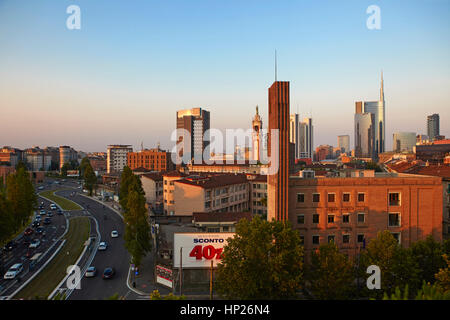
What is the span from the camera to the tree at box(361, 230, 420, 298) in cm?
2853

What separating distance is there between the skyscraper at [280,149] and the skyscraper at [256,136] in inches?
4114

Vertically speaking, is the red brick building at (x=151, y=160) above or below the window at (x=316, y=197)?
above

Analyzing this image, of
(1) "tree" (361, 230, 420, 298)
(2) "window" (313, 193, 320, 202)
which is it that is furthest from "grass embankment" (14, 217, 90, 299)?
(2) "window" (313, 193, 320, 202)

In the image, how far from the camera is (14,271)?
4000 centimetres

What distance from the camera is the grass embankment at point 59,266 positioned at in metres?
35.1

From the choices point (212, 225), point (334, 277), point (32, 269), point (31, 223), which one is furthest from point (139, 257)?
point (31, 223)

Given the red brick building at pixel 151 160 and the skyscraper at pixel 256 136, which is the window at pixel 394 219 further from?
the red brick building at pixel 151 160

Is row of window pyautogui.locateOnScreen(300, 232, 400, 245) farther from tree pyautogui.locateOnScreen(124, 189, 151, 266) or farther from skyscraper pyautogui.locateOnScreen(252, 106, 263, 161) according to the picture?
skyscraper pyautogui.locateOnScreen(252, 106, 263, 161)

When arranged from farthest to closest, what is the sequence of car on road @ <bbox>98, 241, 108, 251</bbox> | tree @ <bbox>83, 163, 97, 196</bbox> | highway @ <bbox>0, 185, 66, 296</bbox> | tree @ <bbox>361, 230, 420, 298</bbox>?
tree @ <bbox>83, 163, 97, 196</bbox>, car on road @ <bbox>98, 241, 108, 251</bbox>, highway @ <bbox>0, 185, 66, 296</bbox>, tree @ <bbox>361, 230, 420, 298</bbox>

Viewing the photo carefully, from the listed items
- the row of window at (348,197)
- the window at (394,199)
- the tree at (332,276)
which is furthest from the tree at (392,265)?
the window at (394,199)

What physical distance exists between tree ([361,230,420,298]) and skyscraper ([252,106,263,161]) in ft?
382

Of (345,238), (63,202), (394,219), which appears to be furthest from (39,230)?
(394,219)
